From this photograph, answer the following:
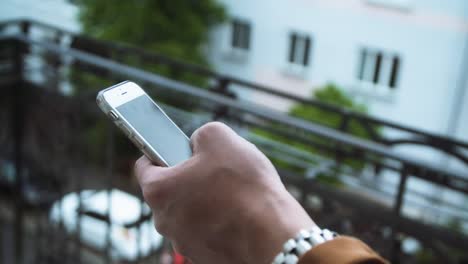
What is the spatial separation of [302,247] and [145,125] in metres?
0.21

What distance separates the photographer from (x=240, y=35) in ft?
23.1

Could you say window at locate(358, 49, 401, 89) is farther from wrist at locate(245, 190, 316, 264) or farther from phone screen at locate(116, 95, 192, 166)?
wrist at locate(245, 190, 316, 264)

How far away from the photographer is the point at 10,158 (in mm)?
A: 1689

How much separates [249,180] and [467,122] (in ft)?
18.5

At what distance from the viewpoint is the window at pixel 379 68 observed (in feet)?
20.1

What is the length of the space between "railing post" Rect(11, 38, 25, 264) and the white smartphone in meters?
1.04

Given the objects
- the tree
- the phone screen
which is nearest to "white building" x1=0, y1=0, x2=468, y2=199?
the tree

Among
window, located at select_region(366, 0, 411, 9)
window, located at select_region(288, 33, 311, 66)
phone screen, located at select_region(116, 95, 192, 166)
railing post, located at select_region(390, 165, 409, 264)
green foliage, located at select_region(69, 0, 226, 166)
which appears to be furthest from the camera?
window, located at select_region(288, 33, 311, 66)

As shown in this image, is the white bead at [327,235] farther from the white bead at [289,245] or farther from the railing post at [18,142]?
the railing post at [18,142]

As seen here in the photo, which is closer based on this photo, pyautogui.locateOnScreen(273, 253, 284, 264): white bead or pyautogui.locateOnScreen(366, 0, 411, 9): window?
pyautogui.locateOnScreen(273, 253, 284, 264): white bead

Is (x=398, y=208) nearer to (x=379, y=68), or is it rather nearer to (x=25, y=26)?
(x=25, y=26)

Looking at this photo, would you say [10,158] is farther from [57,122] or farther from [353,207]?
[353,207]

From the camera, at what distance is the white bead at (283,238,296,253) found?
39cm

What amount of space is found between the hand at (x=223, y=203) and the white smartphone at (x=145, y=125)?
0.04 metres
